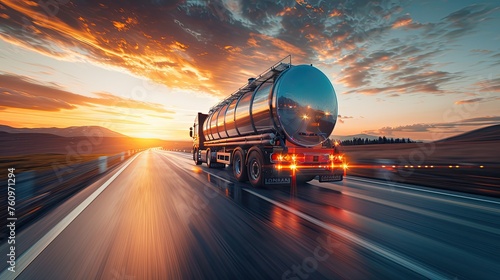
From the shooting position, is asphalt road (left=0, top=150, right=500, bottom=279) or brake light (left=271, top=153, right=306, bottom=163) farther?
brake light (left=271, top=153, right=306, bottom=163)

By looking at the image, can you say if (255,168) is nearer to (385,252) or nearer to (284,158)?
(284,158)

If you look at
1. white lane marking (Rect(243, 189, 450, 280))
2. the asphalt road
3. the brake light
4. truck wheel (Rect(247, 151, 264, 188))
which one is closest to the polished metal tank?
the brake light

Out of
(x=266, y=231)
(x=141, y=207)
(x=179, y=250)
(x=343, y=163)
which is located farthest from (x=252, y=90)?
(x=179, y=250)

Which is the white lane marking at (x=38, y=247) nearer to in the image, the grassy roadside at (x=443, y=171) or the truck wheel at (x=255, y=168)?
the truck wheel at (x=255, y=168)

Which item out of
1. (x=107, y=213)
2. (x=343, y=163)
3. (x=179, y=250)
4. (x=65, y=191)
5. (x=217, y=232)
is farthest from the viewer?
(x=343, y=163)

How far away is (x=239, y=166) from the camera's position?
9055 mm

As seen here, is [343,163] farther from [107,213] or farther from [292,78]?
[107,213]

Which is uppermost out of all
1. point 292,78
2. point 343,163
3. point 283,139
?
point 292,78

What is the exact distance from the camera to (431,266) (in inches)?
102

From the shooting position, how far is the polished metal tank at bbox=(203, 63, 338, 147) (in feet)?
23.8

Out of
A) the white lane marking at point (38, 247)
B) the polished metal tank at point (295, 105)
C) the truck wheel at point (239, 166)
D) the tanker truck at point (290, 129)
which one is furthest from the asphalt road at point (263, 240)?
the truck wheel at point (239, 166)

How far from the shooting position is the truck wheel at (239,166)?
8.48m

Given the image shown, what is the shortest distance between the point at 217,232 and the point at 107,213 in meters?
2.63

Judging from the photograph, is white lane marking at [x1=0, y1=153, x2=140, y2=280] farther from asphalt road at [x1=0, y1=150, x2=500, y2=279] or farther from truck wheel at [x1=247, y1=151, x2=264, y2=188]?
truck wheel at [x1=247, y1=151, x2=264, y2=188]
